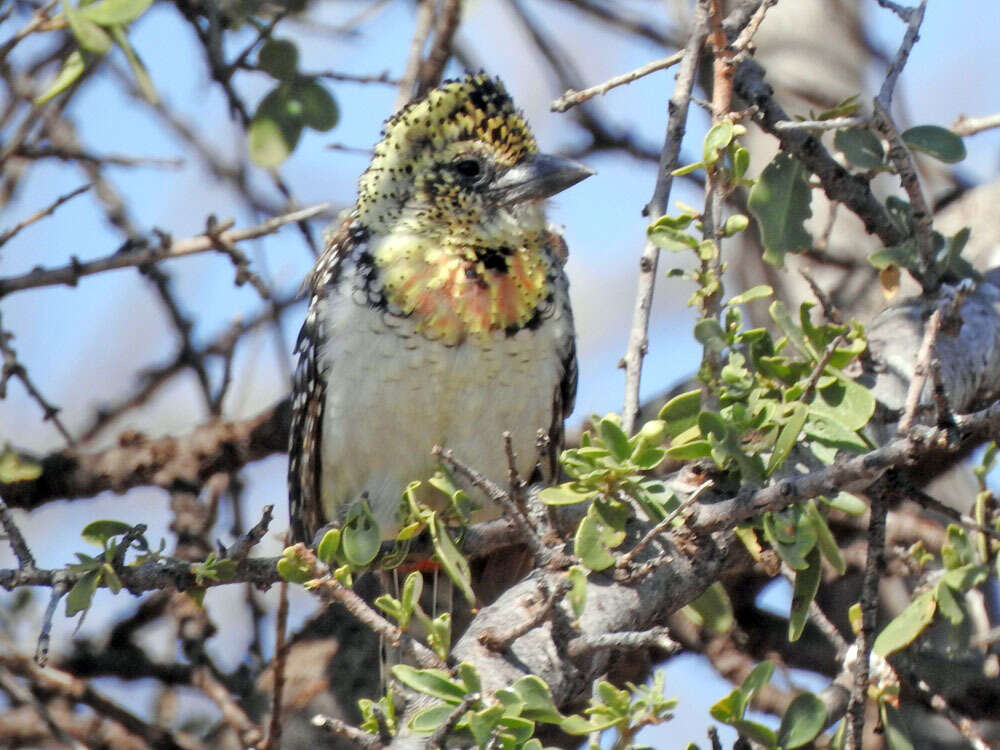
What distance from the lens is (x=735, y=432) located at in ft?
7.14

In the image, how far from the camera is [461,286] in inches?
123

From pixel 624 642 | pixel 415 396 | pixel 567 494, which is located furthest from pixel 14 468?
pixel 624 642

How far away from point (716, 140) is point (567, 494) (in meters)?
0.69

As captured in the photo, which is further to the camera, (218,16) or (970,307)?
(218,16)

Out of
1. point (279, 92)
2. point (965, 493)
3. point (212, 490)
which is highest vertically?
point (279, 92)

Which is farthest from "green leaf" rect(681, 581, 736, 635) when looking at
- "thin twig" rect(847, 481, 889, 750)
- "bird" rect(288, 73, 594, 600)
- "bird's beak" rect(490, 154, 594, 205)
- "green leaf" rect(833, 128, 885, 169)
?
"bird's beak" rect(490, 154, 594, 205)

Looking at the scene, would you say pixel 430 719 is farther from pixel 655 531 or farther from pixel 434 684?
pixel 655 531

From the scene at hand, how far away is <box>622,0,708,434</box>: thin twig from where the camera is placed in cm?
240

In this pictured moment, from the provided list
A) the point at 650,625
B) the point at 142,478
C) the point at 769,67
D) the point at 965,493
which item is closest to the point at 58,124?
the point at 142,478

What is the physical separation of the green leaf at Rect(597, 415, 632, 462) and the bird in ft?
3.57

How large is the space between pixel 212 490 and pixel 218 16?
1337 mm

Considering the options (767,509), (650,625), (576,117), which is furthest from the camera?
(576,117)

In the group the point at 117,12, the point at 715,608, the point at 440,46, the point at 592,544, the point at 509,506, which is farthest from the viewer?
the point at 440,46

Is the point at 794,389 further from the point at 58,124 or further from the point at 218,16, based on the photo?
the point at 58,124
